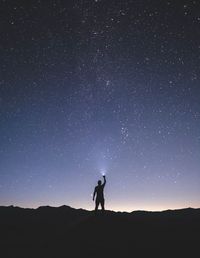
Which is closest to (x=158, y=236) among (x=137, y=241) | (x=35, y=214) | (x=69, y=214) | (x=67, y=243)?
(x=137, y=241)

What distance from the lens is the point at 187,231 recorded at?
47.6 feet

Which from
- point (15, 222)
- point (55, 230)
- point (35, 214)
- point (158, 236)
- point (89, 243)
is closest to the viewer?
point (89, 243)

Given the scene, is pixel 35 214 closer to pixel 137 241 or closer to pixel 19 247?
pixel 19 247

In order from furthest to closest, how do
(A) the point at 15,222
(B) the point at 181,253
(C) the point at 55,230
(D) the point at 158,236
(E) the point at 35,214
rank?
(E) the point at 35,214, (A) the point at 15,222, (C) the point at 55,230, (D) the point at 158,236, (B) the point at 181,253

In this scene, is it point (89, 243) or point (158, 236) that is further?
point (158, 236)

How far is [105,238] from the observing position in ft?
43.9

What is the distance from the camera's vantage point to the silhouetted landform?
39.2ft

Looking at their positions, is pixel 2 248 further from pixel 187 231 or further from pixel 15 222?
pixel 187 231

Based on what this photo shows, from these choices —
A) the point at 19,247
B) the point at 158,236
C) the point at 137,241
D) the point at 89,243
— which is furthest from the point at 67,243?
the point at 158,236

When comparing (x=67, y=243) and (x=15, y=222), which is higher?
(x=15, y=222)

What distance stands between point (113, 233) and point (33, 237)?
4.24 metres

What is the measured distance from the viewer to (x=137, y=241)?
13156 millimetres

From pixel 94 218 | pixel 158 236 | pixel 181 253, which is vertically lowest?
pixel 181 253

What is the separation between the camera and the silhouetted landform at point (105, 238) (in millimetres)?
11961
